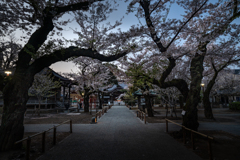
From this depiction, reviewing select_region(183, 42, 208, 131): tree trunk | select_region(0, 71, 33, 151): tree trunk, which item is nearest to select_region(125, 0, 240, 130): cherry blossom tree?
select_region(183, 42, 208, 131): tree trunk

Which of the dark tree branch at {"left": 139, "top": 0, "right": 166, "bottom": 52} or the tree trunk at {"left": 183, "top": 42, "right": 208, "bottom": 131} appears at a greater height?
the dark tree branch at {"left": 139, "top": 0, "right": 166, "bottom": 52}

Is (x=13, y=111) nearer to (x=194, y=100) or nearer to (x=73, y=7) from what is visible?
(x=73, y=7)

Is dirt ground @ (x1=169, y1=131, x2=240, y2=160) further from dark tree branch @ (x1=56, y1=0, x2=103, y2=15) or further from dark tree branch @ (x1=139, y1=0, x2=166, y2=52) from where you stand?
dark tree branch @ (x1=56, y1=0, x2=103, y2=15)

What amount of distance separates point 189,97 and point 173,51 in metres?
3.28

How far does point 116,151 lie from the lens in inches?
Result: 205

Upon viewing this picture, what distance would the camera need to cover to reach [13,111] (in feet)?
17.2

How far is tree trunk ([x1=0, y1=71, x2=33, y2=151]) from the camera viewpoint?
5.09 meters

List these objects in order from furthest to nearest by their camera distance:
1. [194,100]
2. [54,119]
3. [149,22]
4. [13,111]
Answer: [54,119]
[149,22]
[194,100]
[13,111]

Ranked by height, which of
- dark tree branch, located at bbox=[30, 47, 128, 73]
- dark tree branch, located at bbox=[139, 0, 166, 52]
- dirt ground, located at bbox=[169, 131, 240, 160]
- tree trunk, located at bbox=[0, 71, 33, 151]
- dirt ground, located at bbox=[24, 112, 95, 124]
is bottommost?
dirt ground, located at bbox=[24, 112, 95, 124]

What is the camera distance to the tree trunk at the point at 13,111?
16.7ft

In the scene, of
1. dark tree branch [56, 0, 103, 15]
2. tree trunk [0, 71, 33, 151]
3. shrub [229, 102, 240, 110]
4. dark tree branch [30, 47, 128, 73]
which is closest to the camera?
tree trunk [0, 71, 33, 151]

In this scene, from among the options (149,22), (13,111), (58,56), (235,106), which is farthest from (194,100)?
(235,106)

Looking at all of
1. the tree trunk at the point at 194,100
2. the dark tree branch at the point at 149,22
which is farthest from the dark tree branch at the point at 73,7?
the tree trunk at the point at 194,100

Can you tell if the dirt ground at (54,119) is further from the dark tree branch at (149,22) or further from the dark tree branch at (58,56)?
the dark tree branch at (149,22)
